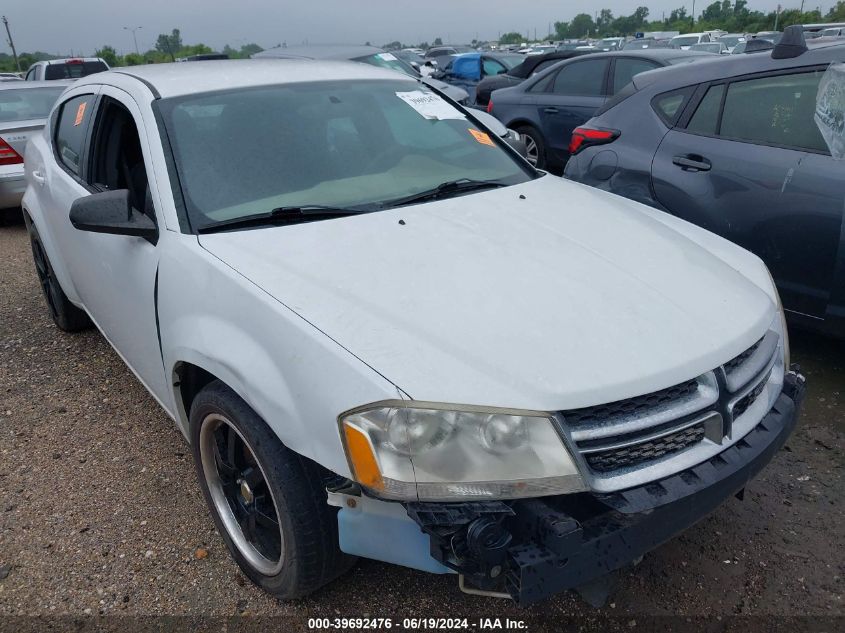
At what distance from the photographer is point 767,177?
345cm

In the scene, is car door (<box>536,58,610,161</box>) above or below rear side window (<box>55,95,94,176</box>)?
below

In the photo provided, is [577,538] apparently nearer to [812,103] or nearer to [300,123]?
[300,123]

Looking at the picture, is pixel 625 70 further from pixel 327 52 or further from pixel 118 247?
pixel 118 247

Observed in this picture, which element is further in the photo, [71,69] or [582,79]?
[71,69]

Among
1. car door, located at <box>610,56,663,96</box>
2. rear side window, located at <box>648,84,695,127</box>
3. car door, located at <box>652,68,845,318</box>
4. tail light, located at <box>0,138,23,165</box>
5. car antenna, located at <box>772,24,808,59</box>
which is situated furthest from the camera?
car door, located at <box>610,56,663,96</box>

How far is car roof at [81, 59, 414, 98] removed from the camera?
112 inches

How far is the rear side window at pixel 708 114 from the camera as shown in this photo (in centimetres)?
382

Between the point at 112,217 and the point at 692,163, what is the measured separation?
2.94 m

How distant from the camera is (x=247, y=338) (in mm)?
2016

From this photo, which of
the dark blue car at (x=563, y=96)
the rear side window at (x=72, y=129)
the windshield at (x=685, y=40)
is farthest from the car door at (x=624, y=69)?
the windshield at (x=685, y=40)

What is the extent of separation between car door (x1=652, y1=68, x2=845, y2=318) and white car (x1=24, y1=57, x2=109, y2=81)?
547 inches

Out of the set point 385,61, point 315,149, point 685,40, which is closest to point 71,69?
point 385,61

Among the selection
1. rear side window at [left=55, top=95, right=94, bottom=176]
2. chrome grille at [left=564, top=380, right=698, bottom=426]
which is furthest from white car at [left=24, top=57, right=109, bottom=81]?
chrome grille at [left=564, top=380, right=698, bottom=426]

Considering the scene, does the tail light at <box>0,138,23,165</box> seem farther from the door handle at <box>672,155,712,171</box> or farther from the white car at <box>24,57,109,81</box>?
the white car at <box>24,57,109,81</box>
